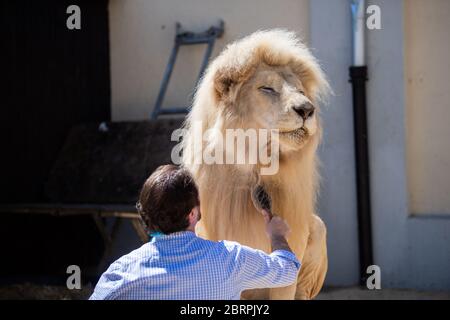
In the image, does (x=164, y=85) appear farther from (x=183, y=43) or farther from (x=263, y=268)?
(x=263, y=268)

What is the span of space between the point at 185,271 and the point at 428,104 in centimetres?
486

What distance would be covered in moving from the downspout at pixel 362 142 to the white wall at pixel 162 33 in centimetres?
64

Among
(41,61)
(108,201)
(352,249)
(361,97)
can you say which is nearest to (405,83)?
(361,97)

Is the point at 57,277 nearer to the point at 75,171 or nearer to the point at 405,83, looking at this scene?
the point at 75,171

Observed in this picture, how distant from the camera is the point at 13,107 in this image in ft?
22.2

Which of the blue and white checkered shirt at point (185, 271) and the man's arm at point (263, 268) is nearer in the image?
the blue and white checkered shirt at point (185, 271)

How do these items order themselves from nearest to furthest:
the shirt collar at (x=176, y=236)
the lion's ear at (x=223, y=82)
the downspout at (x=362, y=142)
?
the shirt collar at (x=176, y=236) → the lion's ear at (x=223, y=82) → the downspout at (x=362, y=142)

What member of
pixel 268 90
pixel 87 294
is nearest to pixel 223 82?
pixel 268 90

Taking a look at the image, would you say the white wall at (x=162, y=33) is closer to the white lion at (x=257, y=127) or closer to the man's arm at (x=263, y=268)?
the white lion at (x=257, y=127)

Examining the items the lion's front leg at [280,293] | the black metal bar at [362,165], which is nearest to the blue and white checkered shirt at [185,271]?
the lion's front leg at [280,293]

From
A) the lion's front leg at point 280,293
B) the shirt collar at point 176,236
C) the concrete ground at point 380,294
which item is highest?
the shirt collar at point 176,236

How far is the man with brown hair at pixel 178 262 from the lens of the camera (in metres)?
2.22

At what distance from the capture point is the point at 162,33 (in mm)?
7633
